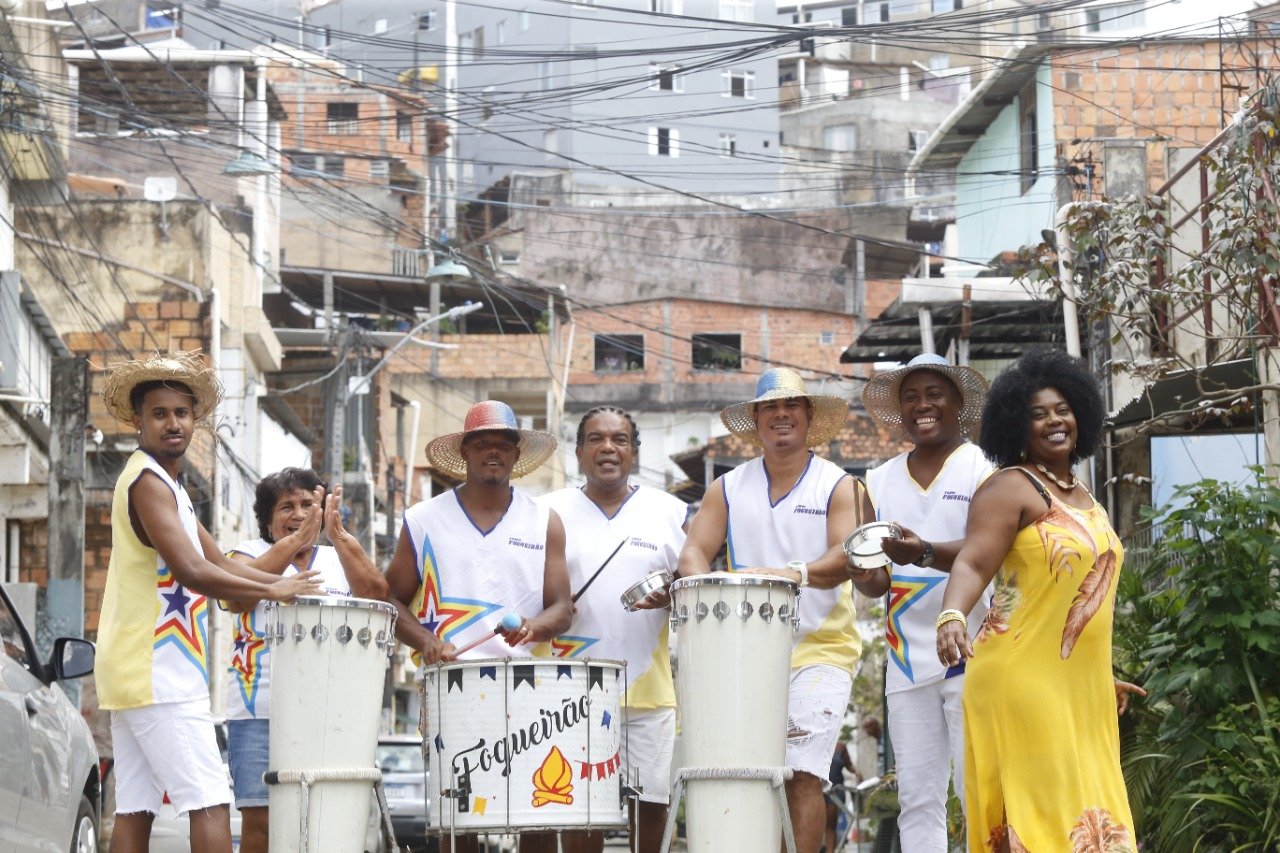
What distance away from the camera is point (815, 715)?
7.57 meters

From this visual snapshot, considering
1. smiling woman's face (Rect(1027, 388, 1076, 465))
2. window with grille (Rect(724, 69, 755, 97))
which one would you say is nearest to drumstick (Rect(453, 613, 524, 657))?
smiling woman's face (Rect(1027, 388, 1076, 465))

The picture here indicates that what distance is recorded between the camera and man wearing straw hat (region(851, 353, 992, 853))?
735cm

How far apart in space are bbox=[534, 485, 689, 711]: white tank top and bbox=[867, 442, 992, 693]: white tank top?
1171 mm

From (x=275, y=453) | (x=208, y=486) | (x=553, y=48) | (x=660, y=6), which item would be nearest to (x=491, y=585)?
(x=208, y=486)

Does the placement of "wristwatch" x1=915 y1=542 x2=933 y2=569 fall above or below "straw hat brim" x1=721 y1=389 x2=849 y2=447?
below

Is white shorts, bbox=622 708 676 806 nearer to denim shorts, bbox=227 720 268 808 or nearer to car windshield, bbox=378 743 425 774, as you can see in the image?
denim shorts, bbox=227 720 268 808

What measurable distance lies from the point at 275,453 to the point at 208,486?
5906 mm

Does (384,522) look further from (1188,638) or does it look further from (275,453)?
(1188,638)

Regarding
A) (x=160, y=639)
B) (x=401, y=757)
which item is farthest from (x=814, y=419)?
(x=401, y=757)

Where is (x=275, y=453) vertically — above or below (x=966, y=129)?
below

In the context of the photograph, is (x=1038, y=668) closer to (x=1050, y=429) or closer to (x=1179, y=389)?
(x=1050, y=429)

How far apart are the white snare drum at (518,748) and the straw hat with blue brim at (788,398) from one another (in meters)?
1.62

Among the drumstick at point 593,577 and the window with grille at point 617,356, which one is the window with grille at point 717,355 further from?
the drumstick at point 593,577

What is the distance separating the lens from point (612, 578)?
8.48 meters
